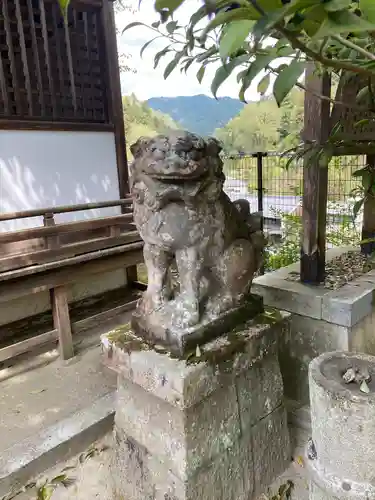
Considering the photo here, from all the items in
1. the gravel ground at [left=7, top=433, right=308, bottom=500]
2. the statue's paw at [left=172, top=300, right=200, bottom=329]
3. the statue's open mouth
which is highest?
the statue's open mouth

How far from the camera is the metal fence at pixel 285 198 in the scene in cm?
395

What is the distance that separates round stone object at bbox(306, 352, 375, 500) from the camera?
3.74 ft

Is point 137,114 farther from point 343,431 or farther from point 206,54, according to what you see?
point 343,431

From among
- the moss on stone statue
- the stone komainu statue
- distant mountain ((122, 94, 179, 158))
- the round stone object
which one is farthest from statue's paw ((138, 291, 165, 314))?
distant mountain ((122, 94, 179, 158))

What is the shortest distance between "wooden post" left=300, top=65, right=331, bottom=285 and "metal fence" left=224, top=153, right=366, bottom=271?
1.75 metres

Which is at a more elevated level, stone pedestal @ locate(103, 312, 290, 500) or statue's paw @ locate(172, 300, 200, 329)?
statue's paw @ locate(172, 300, 200, 329)

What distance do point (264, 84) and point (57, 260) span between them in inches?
92.0

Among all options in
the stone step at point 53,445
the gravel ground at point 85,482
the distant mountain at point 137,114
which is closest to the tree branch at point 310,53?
the gravel ground at point 85,482

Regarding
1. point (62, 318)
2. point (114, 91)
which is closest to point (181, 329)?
point (62, 318)

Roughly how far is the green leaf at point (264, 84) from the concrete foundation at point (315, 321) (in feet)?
3.69

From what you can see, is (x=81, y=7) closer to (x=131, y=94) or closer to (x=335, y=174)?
(x=335, y=174)

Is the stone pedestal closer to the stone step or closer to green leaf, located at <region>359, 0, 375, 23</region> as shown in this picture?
the stone step

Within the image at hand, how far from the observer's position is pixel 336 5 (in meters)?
0.40

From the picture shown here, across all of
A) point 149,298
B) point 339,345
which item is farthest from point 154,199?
point 339,345
